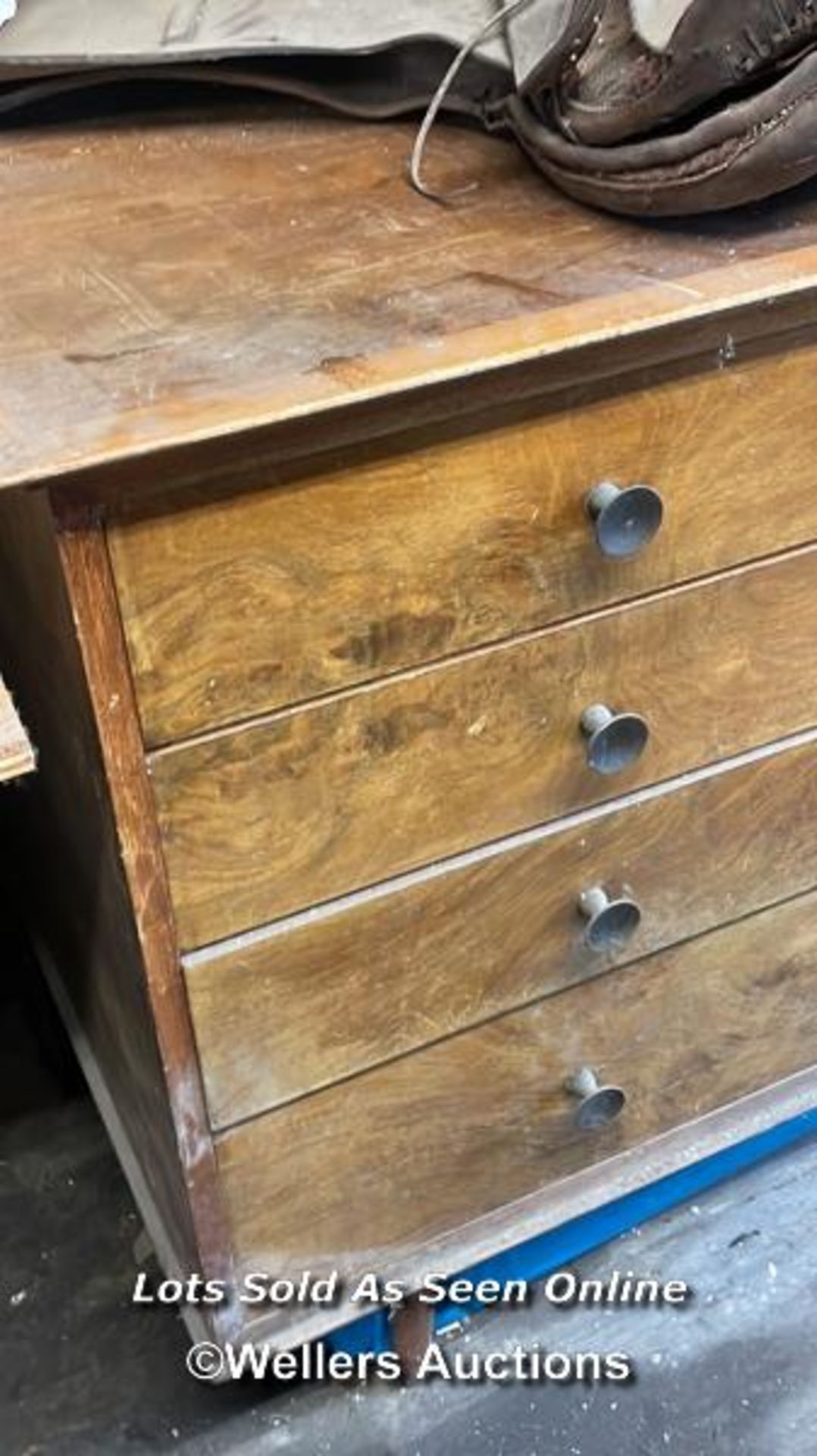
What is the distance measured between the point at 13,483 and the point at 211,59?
49 centimetres

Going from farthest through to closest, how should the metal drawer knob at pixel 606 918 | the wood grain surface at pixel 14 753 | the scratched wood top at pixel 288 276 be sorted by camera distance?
1. the metal drawer knob at pixel 606 918
2. the scratched wood top at pixel 288 276
3. the wood grain surface at pixel 14 753

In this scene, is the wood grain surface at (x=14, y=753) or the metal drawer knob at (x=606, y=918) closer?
the wood grain surface at (x=14, y=753)

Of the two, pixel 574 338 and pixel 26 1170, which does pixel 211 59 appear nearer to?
pixel 574 338

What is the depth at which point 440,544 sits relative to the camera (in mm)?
784

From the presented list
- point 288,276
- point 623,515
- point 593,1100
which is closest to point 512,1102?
point 593,1100

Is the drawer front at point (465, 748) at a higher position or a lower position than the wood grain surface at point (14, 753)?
lower

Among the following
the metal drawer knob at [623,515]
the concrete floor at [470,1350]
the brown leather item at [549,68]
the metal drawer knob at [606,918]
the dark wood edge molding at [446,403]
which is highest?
the brown leather item at [549,68]

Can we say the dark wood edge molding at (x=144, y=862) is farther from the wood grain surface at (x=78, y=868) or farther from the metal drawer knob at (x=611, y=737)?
the metal drawer knob at (x=611, y=737)

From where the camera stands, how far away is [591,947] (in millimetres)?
993

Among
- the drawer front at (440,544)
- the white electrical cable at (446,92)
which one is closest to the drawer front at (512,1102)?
the drawer front at (440,544)

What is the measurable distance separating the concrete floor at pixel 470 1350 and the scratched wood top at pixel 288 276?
0.80m

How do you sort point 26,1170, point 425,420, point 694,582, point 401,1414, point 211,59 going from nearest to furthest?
point 425,420, point 694,582, point 211,59, point 401,1414, point 26,1170

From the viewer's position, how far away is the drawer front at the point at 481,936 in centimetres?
88

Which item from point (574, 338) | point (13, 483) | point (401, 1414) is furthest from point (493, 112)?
point (401, 1414)
